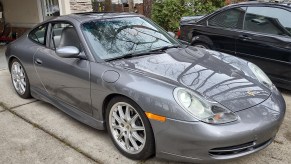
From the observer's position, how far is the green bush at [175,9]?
9.25 meters

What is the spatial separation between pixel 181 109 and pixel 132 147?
75 cm

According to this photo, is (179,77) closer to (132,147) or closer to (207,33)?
(132,147)

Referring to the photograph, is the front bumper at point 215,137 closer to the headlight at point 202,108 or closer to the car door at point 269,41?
the headlight at point 202,108

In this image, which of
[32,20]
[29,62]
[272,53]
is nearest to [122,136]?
[29,62]

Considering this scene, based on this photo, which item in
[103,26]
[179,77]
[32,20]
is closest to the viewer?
[179,77]

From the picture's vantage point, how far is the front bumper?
8.50ft

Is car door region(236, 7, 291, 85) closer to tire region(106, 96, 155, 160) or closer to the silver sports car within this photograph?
the silver sports car

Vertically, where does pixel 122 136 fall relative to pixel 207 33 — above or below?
below

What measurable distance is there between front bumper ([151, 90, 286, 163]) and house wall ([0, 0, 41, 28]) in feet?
28.1

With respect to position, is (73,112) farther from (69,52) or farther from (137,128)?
(137,128)

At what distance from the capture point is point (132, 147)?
10.2 ft

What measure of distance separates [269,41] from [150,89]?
115 inches

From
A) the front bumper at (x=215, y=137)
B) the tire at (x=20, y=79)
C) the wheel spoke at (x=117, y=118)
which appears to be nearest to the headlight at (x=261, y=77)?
the front bumper at (x=215, y=137)

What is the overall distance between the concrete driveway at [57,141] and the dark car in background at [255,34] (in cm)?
72
